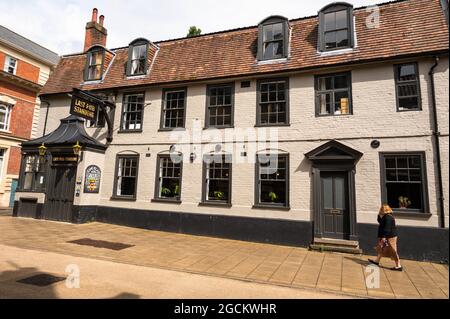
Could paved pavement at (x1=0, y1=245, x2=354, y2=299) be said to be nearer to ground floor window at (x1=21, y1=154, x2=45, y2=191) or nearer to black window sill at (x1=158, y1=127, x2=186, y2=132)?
black window sill at (x1=158, y1=127, x2=186, y2=132)

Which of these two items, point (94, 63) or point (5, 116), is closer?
point (94, 63)

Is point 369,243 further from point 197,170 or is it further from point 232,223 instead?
point 197,170

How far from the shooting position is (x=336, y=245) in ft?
32.1

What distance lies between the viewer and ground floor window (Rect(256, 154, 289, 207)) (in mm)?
11072

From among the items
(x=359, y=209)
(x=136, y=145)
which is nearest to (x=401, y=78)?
(x=359, y=209)

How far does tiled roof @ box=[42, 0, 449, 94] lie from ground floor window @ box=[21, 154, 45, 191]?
4.01 metres

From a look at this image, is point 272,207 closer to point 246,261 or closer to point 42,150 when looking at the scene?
point 246,261

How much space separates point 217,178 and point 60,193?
7720mm

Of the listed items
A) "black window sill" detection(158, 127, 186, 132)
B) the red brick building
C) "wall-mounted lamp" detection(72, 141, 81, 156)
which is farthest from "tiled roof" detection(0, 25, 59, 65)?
"black window sill" detection(158, 127, 186, 132)

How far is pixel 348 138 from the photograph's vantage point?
10.4 metres

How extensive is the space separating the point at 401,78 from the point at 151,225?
37.4ft

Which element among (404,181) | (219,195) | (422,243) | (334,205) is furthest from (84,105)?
(422,243)

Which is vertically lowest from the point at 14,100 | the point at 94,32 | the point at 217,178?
the point at 217,178

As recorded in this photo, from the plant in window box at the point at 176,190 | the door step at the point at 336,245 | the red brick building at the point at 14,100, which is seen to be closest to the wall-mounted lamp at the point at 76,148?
the plant in window box at the point at 176,190
